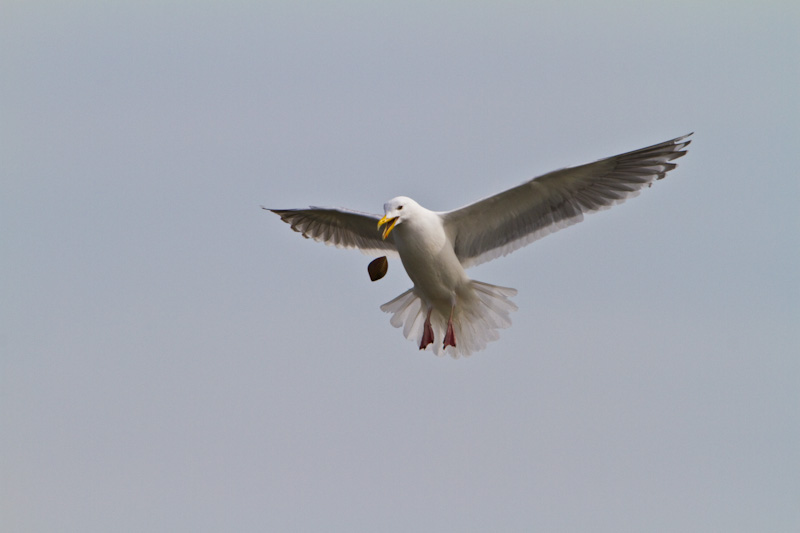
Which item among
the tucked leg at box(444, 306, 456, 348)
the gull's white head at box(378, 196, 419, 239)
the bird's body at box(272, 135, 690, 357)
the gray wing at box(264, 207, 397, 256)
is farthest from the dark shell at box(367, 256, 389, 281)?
the gray wing at box(264, 207, 397, 256)

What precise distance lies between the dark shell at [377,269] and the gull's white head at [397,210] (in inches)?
18.2

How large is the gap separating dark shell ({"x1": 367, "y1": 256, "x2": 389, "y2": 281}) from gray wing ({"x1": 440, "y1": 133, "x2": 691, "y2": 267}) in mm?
631

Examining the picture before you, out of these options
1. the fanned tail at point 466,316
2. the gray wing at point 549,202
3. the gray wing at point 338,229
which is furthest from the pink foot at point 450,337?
the gray wing at point 338,229

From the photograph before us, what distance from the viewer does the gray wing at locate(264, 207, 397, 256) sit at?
12484mm

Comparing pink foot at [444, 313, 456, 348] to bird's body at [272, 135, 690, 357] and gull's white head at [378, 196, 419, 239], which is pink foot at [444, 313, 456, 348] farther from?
gull's white head at [378, 196, 419, 239]

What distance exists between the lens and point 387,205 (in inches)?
437

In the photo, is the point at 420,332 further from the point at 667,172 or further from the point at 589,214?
the point at 667,172

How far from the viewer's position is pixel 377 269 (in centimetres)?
1146

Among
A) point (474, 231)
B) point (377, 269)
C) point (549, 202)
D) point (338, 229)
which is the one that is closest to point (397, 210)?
point (377, 269)

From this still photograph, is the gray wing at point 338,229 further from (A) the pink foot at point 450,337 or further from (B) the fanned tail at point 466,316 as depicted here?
(A) the pink foot at point 450,337

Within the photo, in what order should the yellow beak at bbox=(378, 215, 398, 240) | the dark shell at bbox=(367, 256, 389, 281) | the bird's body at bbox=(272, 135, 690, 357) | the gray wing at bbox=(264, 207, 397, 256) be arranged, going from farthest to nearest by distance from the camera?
the gray wing at bbox=(264, 207, 397, 256)
the dark shell at bbox=(367, 256, 389, 281)
the bird's body at bbox=(272, 135, 690, 357)
the yellow beak at bbox=(378, 215, 398, 240)

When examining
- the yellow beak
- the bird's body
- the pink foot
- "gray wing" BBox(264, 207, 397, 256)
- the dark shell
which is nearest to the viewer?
the yellow beak

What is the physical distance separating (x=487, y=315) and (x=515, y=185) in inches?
59.0

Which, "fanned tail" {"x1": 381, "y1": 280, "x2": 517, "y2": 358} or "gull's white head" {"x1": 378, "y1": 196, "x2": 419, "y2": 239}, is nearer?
"gull's white head" {"x1": 378, "y1": 196, "x2": 419, "y2": 239}
